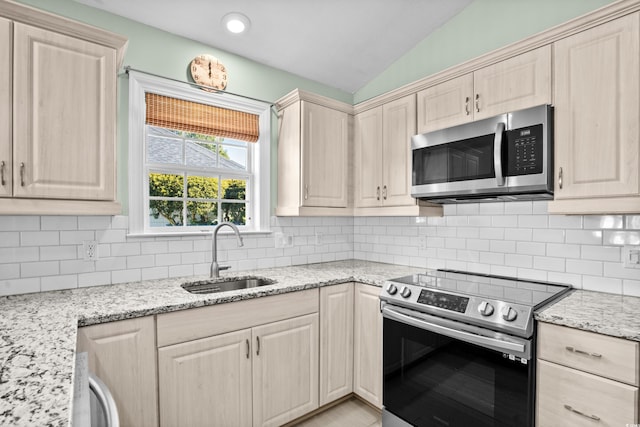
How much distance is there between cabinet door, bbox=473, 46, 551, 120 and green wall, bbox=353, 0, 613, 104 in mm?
449

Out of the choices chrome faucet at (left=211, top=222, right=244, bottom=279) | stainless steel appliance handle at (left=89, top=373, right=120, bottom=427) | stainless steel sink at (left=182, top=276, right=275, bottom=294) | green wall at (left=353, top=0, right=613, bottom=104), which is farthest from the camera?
chrome faucet at (left=211, top=222, right=244, bottom=279)

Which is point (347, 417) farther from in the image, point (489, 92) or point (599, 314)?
point (489, 92)

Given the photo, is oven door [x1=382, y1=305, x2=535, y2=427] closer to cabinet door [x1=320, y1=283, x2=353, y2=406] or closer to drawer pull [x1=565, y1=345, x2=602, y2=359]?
drawer pull [x1=565, y1=345, x2=602, y2=359]

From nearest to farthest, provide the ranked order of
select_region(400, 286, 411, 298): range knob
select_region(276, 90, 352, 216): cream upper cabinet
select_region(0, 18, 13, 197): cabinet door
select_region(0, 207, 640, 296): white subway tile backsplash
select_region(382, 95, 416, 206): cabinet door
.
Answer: select_region(0, 18, 13, 197): cabinet door
select_region(0, 207, 640, 296): white subway tile backsplash
select_region(400, 286, 411, 298): range knob
select_region(382, 95, 416, 206): cabinet door
select_region(276, 90, 352, 216): cream upper cabinet

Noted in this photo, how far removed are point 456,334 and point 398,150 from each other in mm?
1366

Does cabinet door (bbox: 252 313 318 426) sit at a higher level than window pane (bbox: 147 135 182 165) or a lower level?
lower

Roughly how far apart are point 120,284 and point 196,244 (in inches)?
20.6

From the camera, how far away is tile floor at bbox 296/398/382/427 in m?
2.19

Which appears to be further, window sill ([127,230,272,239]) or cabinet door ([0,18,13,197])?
window sill ([127,230,272,239])

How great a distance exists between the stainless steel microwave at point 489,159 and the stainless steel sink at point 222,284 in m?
1.27

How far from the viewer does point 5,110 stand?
4.72 ft

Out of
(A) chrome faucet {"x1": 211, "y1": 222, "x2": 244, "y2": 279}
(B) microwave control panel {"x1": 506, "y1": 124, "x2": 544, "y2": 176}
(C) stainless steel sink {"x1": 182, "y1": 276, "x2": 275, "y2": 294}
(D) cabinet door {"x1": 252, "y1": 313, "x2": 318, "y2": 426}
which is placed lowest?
(D) cabinet door {"x1": 252, "y1": 313, "x2": 318, "y2": 426}

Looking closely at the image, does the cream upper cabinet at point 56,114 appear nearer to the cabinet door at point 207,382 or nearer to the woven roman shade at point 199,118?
the woven roman shade at point 199,118

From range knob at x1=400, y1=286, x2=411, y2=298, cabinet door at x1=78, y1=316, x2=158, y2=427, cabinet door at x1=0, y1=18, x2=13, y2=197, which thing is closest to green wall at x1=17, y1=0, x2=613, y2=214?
cabinet door at x1=0, y1=18, x2=13, y2=197
